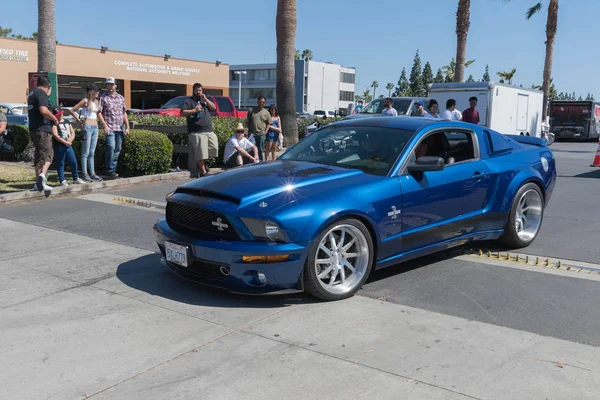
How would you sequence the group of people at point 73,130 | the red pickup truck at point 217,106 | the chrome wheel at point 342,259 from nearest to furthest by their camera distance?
the chrome wheel at point 342,259
the group of people at point 73,130
the red pickup truck at point 217,106

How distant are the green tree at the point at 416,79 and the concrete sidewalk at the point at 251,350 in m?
130

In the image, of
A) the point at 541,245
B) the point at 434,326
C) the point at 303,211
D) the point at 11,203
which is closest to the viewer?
the point at 434,326

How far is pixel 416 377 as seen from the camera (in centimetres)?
357

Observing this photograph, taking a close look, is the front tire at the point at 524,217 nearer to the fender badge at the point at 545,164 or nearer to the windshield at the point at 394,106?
the fender badge at the point at 545,164

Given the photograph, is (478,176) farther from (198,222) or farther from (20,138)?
(20,138)

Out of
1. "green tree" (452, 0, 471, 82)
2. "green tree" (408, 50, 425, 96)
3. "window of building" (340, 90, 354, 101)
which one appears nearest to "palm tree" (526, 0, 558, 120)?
"green tree" (452, 0, 471, 82)

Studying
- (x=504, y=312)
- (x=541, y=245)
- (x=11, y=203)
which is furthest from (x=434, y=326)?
(x=11, y=203)

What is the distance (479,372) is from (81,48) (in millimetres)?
47783

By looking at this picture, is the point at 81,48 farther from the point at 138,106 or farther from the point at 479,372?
the point at 479,372

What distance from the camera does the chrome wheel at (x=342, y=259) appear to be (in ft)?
16.1

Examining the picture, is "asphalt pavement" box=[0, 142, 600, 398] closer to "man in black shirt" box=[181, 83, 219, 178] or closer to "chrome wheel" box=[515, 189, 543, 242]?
"chrome wheel" box=[515, 189, 543, 242]

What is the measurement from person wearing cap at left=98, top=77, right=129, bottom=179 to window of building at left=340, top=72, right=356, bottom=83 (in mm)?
106165

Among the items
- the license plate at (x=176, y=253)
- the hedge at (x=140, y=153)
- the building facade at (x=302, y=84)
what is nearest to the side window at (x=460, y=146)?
the license plate at (x=176, y=253)

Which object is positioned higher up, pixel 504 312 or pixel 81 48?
pixel 81 48
